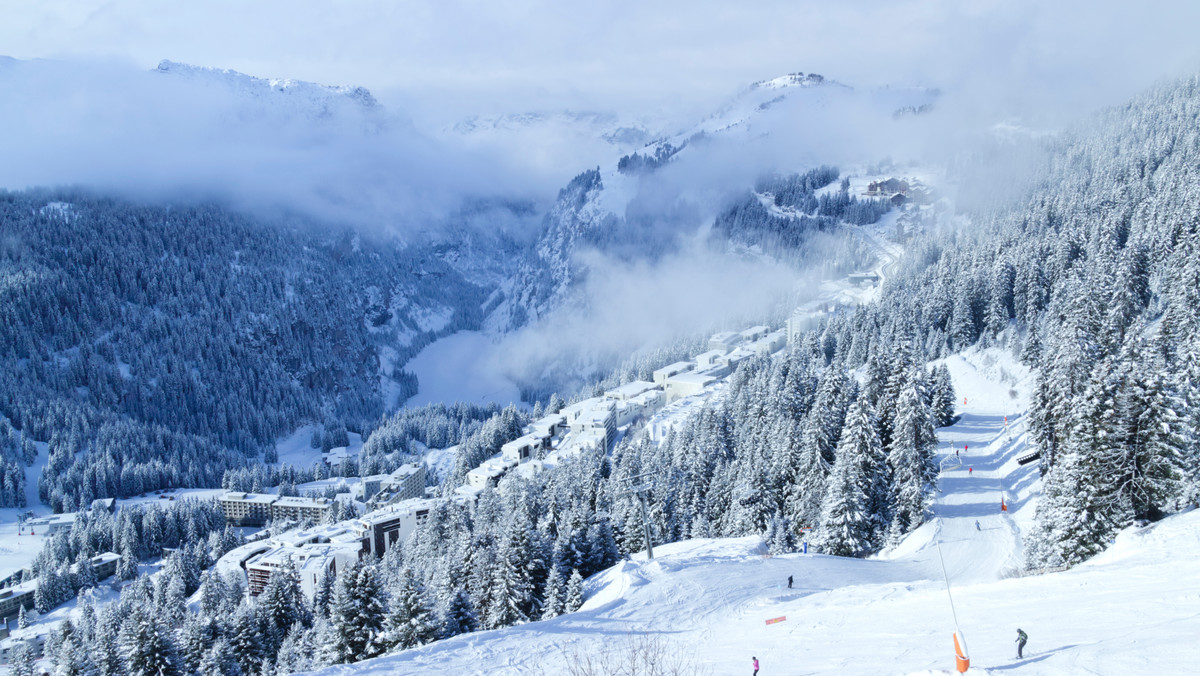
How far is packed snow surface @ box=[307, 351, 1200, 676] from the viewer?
730 inches

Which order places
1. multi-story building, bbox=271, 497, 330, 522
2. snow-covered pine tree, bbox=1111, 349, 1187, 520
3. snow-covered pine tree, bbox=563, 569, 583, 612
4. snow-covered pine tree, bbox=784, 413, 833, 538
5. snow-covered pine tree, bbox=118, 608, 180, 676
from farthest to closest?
multi-story building, bbox=271, 497, 330, 522, snow-covered pine tree, bbox=784, 413, 833, 538, snow-covered pine tree, bbox=118, 608, 180, 676, snow-covered pine tree, bbox=563, 569, 583, 612, snow-covered pine tree, bbox=1111, 349, 1187, 520

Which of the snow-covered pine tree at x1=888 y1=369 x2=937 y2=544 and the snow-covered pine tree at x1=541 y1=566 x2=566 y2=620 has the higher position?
the snow-covered pine tree at x1=888 y1=369 x2=937 y2=544

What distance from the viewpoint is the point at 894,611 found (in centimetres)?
2586

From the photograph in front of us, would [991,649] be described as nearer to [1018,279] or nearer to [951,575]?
[951,575]

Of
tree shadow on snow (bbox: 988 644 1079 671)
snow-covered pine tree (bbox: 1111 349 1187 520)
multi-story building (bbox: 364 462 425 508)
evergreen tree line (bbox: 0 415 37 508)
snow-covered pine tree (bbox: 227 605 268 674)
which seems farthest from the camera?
evergreen tree line (bbox: 0 415 37 508)

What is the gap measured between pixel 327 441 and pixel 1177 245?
162036 millimetres

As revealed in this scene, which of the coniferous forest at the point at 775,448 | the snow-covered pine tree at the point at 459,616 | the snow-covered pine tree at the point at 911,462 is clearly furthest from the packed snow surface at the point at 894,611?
the snow-covered pine tree at the point at 459,616

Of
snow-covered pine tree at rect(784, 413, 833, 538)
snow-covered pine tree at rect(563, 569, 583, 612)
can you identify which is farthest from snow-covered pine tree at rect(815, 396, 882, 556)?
snow-covered pine tree at rect(563, 569, 583, 612)

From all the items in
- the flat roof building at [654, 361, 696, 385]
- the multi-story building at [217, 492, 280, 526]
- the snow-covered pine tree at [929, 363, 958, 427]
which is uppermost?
the snow-covered pine tree at [929, 363, 958, 427]

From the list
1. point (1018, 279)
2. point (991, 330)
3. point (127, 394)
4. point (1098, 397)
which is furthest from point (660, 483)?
point (127, 394)

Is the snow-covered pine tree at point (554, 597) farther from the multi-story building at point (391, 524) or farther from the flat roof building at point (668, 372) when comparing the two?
the flat roof building at point (668, 372)

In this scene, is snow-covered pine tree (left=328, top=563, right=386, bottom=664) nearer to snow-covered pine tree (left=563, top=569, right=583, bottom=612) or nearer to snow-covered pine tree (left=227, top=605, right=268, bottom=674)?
snow-covered pine tree (left=563, top=569, right=583, bottom=612)

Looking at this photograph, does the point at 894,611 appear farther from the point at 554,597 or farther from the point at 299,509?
the point at 299,509

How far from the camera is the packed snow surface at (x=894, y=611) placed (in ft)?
60.8
